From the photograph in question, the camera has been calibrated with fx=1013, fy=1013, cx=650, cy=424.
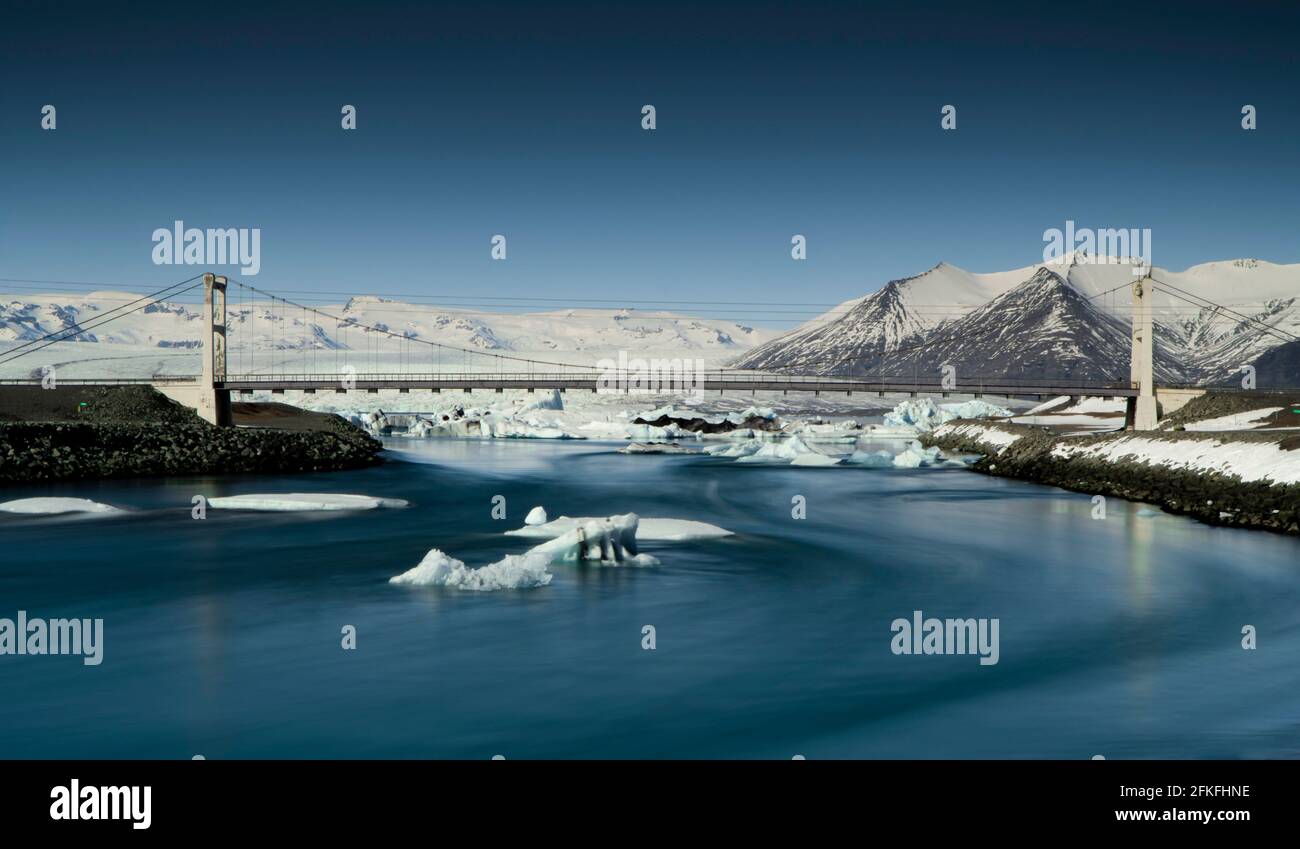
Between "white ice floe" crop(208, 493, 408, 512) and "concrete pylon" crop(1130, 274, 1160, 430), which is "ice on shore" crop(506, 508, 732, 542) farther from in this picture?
"concrete pylon" crop(1130, 274, 1160, 430)

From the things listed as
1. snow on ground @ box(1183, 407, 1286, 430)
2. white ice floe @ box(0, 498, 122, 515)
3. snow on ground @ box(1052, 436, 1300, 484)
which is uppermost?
snow on ground @ box(1183, 407, 1286, 430)

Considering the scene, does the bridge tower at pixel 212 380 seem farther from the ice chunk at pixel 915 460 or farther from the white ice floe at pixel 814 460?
the ice chunk at pixel 915 460

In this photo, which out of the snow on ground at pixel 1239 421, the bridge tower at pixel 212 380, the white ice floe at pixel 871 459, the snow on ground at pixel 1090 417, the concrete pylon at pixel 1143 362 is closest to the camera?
the snow on ground at pixel 1239 421

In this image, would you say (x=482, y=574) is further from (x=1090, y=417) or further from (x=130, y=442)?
(x=1090, y=417)

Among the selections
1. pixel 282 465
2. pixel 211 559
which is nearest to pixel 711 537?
pixel 211 559

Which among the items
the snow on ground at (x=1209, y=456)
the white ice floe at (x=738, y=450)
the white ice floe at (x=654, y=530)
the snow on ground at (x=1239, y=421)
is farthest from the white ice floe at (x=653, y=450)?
the white ice floe at (x=654, y=530)

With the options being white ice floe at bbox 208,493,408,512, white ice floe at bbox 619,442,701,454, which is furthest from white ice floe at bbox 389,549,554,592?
white ice floe at bbox 619,442,701,454
